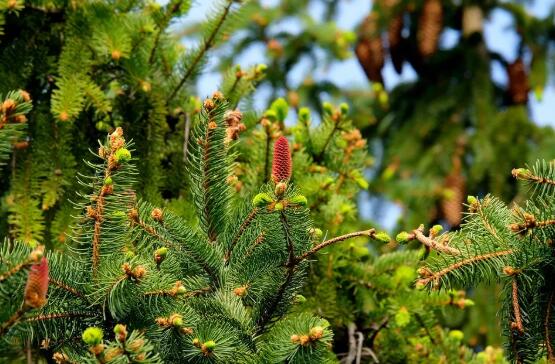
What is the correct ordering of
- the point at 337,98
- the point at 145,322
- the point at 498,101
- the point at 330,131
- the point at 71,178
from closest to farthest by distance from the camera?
the point at 145,322 < the point at 71,178 < the point at 330,131 < the point at 498,101 < the point at 337,98

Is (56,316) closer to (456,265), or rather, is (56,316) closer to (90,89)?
(456,265)

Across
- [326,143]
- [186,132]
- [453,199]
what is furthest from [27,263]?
[453,199]

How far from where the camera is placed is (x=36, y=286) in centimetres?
104

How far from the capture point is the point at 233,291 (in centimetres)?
133

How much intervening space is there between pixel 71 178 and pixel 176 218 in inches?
25.2

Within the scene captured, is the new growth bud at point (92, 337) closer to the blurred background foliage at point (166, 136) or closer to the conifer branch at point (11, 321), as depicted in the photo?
the conifer branch at point (11, 321)

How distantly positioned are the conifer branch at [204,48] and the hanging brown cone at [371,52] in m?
2.22

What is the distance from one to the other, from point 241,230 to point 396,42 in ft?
10.4

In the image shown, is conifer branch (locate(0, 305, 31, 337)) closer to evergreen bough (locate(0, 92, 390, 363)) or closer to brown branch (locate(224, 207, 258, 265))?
evergreen bough (locate(0, 92, 390, 363))

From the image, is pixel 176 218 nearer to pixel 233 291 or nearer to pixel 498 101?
pixel 233 291

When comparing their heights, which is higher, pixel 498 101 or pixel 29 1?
pixel 498 101

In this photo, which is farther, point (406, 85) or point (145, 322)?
point (406, 85)

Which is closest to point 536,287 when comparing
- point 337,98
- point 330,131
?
point 330,131

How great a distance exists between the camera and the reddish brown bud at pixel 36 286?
3.39 ft
